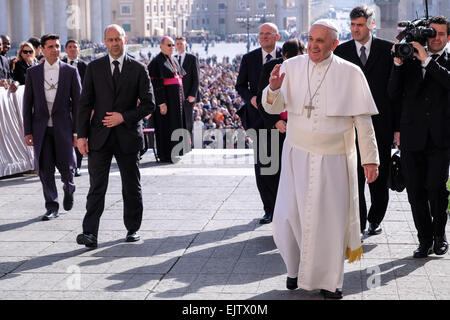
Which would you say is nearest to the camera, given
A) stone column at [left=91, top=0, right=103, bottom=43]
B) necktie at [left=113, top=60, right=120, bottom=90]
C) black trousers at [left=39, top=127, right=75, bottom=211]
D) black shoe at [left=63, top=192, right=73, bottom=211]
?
necktie at [left=113, top=60, right=120, bottom=90]

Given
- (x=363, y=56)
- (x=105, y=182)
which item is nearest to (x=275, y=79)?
(x=363, y=56)

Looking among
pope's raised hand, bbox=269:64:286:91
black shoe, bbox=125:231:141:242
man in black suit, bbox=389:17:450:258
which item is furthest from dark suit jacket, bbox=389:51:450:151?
black shoe, bbox=125:231:141:242

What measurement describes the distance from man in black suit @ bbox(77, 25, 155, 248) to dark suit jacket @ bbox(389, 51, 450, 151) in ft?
6.00

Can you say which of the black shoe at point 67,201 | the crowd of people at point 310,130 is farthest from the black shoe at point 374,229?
the black shoe at point 67,201

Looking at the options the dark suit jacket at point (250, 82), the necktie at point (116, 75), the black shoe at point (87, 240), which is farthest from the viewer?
the dark suit jacket at point (250, 82)

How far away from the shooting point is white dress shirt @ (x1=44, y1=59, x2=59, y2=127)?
7.86 meters

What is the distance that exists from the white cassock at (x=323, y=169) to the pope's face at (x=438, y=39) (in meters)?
1.17

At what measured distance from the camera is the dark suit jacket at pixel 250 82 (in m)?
7.60

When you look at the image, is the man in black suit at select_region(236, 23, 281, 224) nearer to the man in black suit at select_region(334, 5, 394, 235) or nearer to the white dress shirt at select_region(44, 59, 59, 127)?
the man in black suit at select_region(334, 5, 394, 235)

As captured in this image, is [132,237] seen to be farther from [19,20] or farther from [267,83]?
[19,20]

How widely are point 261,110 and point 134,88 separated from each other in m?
0.95

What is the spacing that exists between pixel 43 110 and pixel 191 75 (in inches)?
185

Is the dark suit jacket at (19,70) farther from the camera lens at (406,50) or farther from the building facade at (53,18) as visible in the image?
the building facade at (53,18)
